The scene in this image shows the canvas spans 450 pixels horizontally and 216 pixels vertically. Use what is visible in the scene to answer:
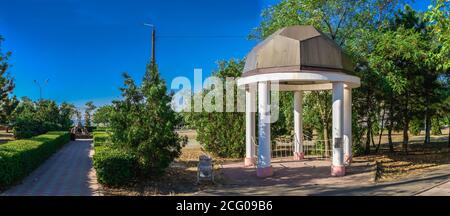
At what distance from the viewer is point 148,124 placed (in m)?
12.4

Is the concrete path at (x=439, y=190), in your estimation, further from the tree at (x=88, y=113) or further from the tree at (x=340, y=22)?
the tree at (x=88, y=113)

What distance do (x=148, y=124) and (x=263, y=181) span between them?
4179 mm

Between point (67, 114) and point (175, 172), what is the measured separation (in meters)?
37.4

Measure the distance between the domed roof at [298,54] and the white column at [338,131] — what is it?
778mm

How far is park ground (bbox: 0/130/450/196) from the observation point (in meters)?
11.3

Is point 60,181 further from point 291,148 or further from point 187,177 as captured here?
point 291,148

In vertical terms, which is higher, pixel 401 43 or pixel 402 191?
pixel 401 43

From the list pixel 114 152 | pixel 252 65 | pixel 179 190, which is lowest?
pixel 179 190

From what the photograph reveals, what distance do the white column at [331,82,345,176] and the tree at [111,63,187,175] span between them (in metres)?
5.34

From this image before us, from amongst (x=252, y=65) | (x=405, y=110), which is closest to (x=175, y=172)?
(x=252, y=65)

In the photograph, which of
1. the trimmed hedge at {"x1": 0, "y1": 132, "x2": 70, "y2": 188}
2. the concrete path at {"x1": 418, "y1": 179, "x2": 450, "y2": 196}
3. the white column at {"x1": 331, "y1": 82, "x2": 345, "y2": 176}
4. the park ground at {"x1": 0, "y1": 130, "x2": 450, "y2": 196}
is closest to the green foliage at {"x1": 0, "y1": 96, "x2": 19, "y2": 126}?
→ the trimmed hedge at {"x1": 0, "y1": 132, "x2": 70, "y2": 188}

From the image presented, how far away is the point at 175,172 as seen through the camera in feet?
48.1
